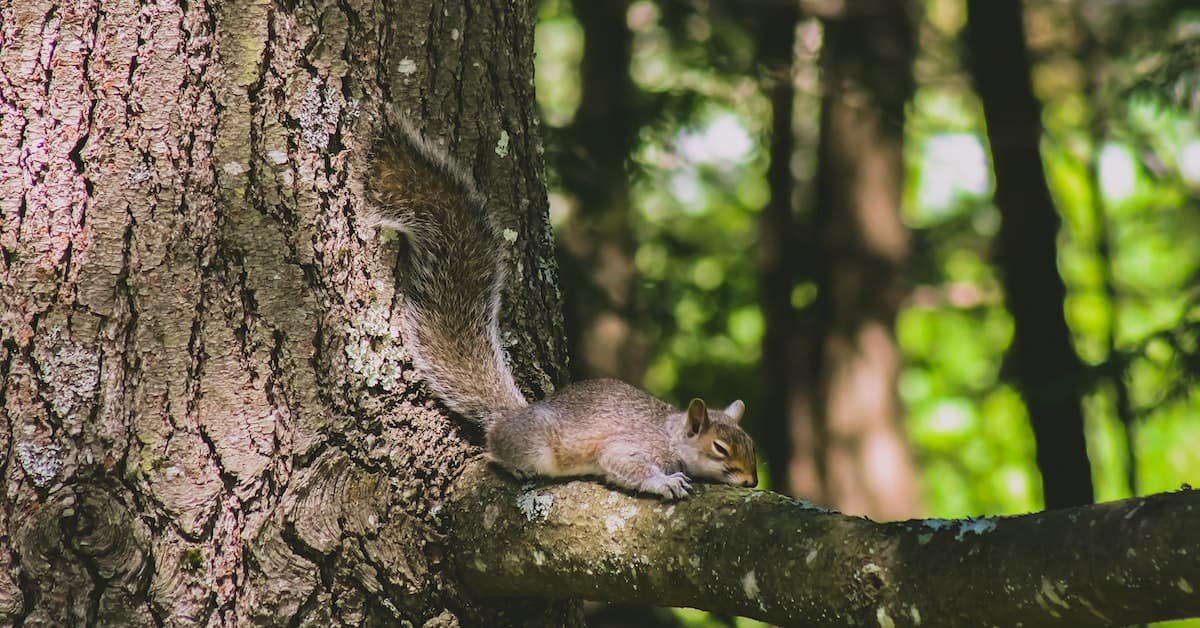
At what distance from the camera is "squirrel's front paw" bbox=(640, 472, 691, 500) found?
202 cm

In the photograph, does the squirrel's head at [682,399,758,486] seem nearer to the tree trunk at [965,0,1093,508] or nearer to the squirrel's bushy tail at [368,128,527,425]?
the squirrel's bushy tail at [368,128,527,425]

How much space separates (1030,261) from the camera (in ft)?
10.8

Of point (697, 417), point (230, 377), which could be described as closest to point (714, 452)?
point (697, 417)

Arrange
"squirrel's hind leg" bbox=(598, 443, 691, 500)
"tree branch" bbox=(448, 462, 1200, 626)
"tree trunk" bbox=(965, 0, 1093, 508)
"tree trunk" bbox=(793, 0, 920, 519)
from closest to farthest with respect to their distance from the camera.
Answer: "tree branch" bbox=(448, 462, 1200, 626) < "squirrel's hind leg" bbox=(598, 443, 691, 500) < "tree trunk" bbox=(965, 0, 1093, 508) < "tree trunk" bbox=(793, 0, 920, 519)

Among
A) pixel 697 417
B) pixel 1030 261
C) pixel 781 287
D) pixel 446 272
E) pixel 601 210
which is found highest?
pixel 601 210

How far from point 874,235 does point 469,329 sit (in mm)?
3835

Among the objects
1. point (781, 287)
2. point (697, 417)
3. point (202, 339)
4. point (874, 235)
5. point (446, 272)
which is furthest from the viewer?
point (781, 287)

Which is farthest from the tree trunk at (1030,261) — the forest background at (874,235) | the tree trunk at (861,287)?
the tree trunk at (861,287)

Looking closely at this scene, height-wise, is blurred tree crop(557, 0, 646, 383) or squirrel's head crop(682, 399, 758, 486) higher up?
blurred tree crop(557, 0, 646, 383)

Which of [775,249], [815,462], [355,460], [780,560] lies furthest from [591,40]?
[780,560]

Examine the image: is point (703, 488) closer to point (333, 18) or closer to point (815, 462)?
point (333, 18)

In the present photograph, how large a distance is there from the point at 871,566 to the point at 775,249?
4.90 m

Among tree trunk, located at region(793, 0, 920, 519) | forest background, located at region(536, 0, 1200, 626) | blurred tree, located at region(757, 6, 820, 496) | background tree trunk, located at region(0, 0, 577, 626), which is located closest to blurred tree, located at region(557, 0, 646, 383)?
forest background, located at region(536, 0, 1200, 626)

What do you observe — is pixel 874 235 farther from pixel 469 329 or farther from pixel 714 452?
pixel 469 329
